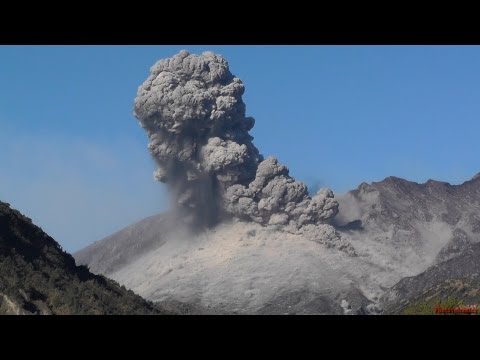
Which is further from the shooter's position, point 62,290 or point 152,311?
point 152,311

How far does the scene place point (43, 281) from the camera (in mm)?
52969

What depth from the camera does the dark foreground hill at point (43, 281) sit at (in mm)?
47312

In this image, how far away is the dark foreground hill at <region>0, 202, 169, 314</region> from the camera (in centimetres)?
4731

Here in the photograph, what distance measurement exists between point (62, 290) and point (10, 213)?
15738 millimetres
